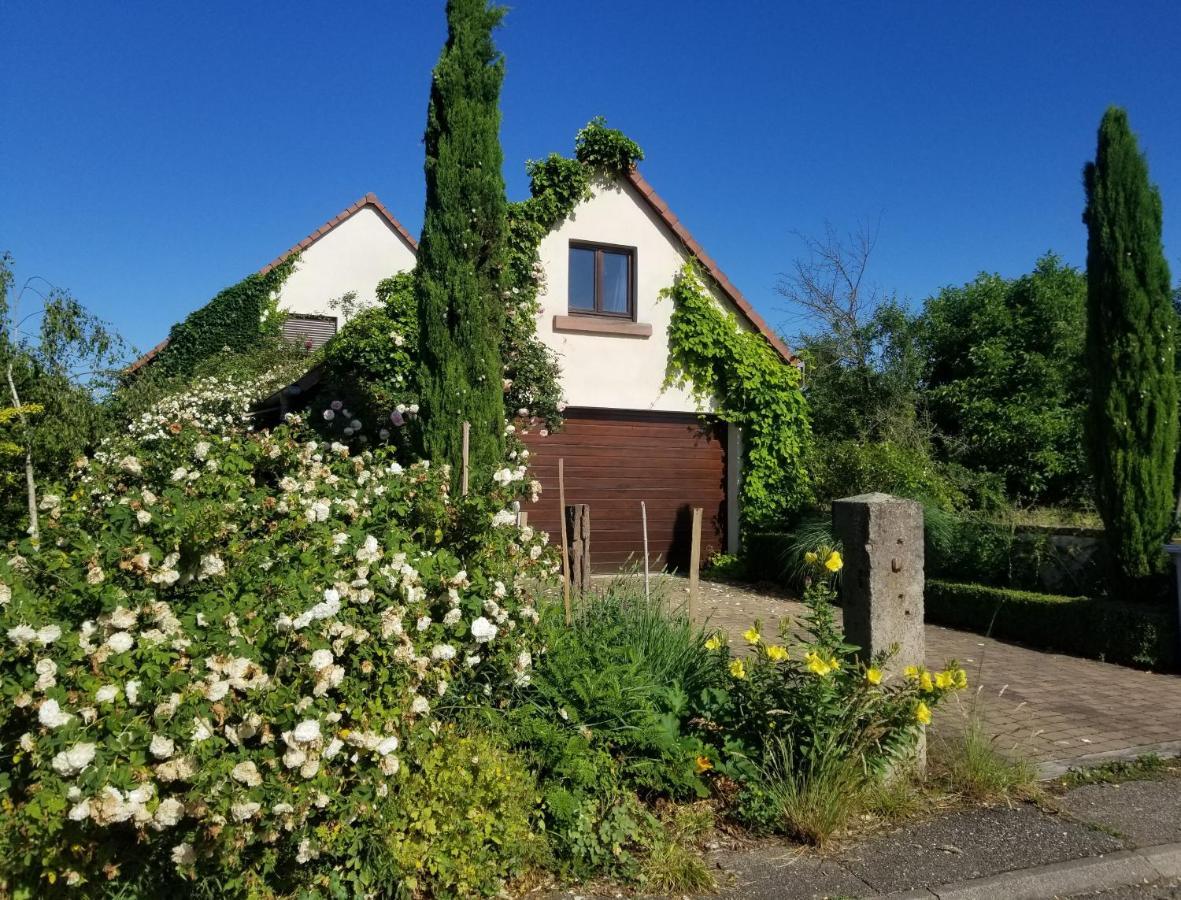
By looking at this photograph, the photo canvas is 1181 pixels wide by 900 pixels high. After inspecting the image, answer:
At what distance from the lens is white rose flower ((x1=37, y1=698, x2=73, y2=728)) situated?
84.4 inches

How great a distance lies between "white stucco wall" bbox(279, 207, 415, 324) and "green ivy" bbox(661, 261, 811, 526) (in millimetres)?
8289

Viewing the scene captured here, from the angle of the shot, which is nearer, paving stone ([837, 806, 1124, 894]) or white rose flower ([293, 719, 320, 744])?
white rose flower ([293, 719, 320, 744])

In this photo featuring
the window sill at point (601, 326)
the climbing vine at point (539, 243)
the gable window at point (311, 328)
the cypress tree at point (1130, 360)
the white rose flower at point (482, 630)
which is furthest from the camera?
the gable window at point (311, 328)

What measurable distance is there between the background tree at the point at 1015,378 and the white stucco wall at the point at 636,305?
7557 mm

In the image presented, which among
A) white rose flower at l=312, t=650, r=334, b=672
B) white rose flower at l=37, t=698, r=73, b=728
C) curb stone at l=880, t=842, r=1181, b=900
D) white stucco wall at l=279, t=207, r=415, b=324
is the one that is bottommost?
curb stone at l=880, t=842, r=1181, b=900

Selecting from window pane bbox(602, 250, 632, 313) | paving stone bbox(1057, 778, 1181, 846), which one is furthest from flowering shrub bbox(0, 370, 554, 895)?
window pane bbox(602, 250, 632, 313)

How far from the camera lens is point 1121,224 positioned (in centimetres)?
721

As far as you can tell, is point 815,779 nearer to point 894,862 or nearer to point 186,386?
point 894,862

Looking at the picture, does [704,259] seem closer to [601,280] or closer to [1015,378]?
[601,280]

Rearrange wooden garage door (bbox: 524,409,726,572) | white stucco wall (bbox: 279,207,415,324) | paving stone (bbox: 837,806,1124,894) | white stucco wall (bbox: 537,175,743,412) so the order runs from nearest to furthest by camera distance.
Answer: paving stone (bbox: 837,806,1124,894)
white stucco wall (bbox: 537,175,743,412)
wooden garage door (bbox: 524,409,726,572)
white stucco wall (bbox: 279,207,415,324)

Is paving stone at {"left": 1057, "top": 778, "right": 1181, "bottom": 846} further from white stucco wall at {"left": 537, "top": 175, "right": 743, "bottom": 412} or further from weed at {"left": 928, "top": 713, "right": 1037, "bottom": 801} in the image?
white stucco wall at {"left": 537, "top": 175, "right": 743, "bottom": 412}

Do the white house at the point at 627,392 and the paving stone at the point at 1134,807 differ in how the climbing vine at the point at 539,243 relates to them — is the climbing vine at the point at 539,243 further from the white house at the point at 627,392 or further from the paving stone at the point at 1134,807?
the paving stone at the point at 1134,807

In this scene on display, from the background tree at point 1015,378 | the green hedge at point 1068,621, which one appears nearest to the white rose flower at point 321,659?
the green hedge at point 1068,621

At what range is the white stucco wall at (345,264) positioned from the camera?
1731 centimetres
